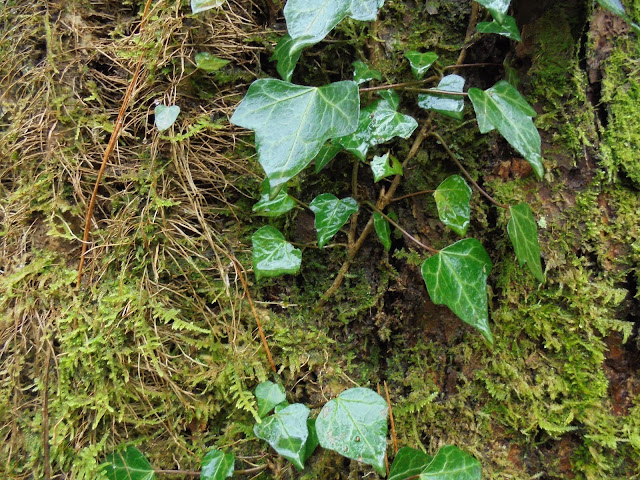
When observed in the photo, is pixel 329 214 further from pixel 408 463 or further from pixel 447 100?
pixel 408 463

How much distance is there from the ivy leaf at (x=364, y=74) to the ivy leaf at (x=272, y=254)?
0.41 meters

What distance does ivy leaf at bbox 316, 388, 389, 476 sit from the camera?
2.65 feet

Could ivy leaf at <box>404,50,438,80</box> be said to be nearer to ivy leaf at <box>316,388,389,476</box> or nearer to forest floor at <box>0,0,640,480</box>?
forest floor at <box>0,0,640,480</box>

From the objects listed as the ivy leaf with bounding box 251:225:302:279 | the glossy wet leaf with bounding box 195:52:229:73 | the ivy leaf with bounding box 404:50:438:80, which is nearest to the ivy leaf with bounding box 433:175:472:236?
the ivy leaf with bounding box 404:50:438:80

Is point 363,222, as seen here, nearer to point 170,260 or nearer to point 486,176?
point 486,176

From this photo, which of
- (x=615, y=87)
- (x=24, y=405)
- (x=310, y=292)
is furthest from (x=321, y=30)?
(x=24, y=405)

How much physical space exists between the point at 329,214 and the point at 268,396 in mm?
443

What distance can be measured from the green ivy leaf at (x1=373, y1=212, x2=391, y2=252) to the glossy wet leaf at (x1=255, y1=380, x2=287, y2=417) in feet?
1.38

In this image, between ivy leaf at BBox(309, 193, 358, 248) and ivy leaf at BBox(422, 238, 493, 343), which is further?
ivy leaf at BBox(309, 193, 358, 248)

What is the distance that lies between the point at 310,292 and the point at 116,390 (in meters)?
0.50

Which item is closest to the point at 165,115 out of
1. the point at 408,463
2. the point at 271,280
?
the point at 271,280

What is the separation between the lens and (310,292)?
1077mm

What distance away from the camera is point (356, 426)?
84 cm

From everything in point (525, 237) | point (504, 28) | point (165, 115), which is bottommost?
point (525, 237)
